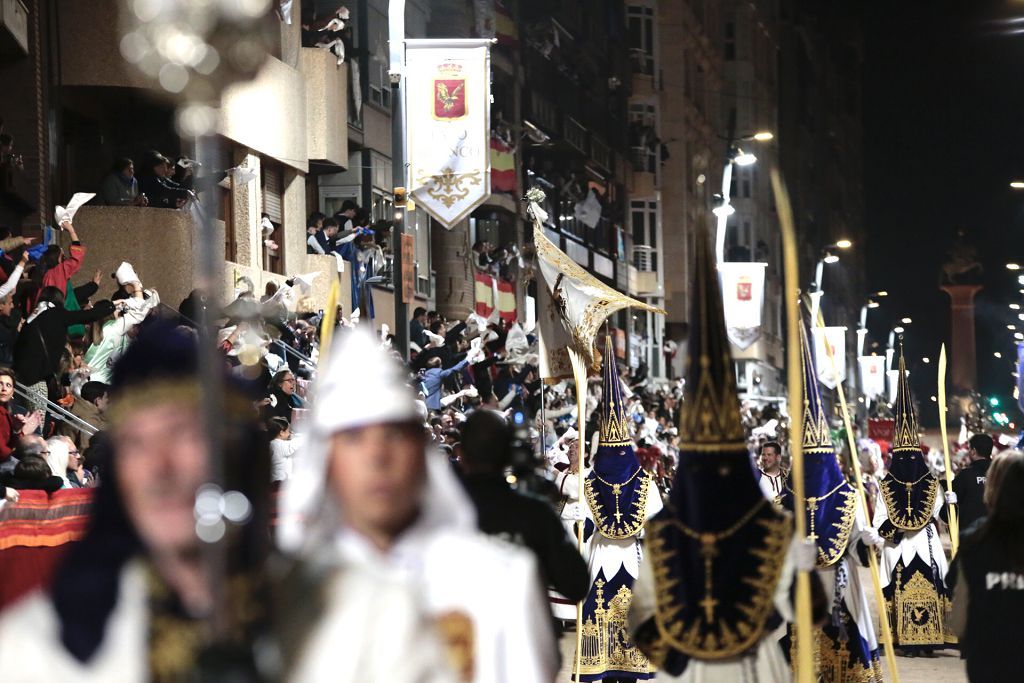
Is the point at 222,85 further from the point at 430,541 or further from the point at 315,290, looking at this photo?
the point at 315,290

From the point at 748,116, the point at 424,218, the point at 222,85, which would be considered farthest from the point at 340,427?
the point at 748,116

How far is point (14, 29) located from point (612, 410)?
27.0 ft

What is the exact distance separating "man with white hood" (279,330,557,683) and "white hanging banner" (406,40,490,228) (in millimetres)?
14700

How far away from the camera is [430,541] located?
4.06 metres

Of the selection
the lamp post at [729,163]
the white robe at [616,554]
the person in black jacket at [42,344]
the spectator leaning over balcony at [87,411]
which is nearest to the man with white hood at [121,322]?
the spectator leaning over balcony at [87,411]

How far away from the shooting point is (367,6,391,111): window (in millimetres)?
31922

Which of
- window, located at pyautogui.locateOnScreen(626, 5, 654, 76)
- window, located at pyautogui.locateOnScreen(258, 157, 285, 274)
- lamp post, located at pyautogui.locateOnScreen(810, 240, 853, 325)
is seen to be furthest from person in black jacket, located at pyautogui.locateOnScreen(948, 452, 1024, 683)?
window, located at pyautogui.locateOnScreen(626, 5, 654, 76)

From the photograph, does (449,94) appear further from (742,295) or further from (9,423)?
(742,295)

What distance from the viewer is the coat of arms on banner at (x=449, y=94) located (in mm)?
18984

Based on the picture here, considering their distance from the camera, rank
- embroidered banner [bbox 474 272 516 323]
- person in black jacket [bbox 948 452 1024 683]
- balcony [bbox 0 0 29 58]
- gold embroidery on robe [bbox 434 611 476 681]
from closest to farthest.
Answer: gold embroidery on robe [bbox 434 611 476 681] < person in black jacket [bbox 948 452 1024 683] < balcony [bbox 0 0 29 58] < embroidered banner [bbox 474 272 516 323]

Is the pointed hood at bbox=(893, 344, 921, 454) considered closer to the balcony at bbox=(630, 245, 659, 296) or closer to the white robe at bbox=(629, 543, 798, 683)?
the white robe at bbox=(629, 543, 798, 683)

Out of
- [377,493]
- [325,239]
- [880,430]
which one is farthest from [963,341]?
[377,493]

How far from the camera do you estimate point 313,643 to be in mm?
3418

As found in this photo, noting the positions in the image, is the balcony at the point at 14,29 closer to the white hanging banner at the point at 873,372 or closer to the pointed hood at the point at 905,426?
the pointed hood at the point at 905,426
